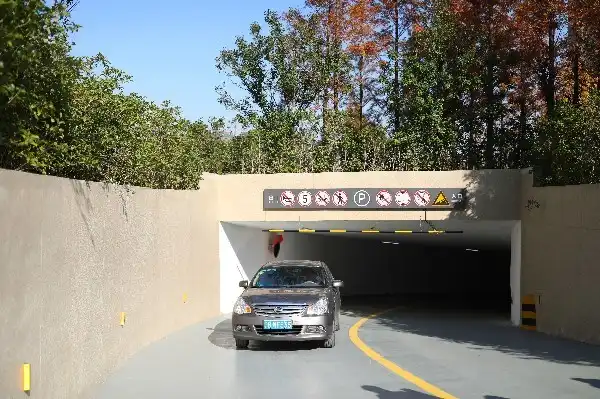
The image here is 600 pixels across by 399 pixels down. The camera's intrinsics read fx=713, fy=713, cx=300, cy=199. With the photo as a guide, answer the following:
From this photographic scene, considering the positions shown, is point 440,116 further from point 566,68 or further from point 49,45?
point 49,45

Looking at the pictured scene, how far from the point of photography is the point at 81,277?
828 centimetres

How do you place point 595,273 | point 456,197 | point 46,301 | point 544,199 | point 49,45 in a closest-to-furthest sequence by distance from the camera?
point 46,301 < point 49,45 < point 595,273 < point 544,199 < point 456,197

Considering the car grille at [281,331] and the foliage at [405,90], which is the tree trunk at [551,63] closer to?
the foliage at [405,90]

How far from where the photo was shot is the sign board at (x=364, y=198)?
17.6 m

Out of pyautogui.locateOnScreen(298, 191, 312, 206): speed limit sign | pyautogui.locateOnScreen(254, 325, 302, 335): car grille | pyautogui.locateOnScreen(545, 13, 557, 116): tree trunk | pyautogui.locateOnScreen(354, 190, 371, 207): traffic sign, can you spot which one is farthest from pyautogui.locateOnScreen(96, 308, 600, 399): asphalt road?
pyautogui.locateOnScreen(545, 13, 557, 116): tree trunk

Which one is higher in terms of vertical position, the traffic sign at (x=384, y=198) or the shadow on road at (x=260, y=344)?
the traffic sign at (x=384, y=198)

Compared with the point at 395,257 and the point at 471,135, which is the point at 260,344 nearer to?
the point at 471,135

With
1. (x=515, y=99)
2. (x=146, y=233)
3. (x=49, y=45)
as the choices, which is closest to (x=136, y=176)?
(x=146, y=233)

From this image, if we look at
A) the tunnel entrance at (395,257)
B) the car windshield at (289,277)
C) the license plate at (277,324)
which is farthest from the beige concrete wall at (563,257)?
the license plate at (277,324)

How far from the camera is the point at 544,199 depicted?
1558cm

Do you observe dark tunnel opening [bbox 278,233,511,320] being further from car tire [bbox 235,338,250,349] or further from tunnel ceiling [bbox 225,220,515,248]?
car tire [bbox 235,338,250,349]

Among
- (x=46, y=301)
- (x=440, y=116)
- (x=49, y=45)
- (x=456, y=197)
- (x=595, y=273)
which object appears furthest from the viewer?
(x=440, y=116)

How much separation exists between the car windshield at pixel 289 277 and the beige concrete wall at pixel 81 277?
1.68 meters

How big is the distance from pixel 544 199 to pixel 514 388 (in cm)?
799
